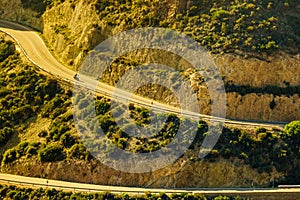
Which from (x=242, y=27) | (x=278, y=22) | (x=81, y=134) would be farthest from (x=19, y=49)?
(x=278, y=22)

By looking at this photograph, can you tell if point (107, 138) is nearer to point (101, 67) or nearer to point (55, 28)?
point (101, 67)

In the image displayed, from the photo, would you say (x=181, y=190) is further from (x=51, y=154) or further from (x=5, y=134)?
(x=5, y=134)

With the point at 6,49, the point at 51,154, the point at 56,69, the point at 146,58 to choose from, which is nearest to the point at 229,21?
the point at 146,58

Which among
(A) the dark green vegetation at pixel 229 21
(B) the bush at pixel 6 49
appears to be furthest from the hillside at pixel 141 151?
(B) the bush at pixel 6 49

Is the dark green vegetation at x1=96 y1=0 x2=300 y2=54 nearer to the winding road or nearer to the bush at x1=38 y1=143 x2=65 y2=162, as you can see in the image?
the winding road

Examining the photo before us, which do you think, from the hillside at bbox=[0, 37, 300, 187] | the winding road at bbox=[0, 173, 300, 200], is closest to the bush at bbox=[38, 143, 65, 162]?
the hillside at bbox=[0, 37, 300, 187]

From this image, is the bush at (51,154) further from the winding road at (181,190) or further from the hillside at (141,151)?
the winding road at (181,190)
